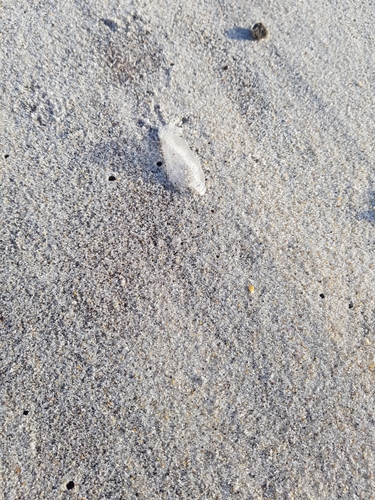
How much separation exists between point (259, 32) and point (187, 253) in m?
1.19

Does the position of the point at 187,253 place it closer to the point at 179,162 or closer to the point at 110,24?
the point at 179,162

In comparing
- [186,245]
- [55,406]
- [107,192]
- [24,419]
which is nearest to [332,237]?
[186,245]

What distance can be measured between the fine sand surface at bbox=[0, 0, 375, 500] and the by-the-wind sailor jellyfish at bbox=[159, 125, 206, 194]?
41mm

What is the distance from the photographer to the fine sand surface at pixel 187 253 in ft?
4.79

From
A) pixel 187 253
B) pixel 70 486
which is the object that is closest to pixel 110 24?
pixel 187 253

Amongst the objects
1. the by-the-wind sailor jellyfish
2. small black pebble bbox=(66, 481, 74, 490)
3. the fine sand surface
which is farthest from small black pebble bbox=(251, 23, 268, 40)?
small black pebble bbox=(66, 481, 74, 490)

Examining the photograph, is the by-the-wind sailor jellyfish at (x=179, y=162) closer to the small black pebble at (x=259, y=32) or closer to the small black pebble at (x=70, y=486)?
the small black pebble at (x=259, y=32)

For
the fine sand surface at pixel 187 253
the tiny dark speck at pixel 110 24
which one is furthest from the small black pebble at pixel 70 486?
the tiny dark speck at pixel 110 24

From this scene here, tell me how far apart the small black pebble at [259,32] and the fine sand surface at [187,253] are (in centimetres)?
4

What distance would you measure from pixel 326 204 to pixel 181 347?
3.00 ft

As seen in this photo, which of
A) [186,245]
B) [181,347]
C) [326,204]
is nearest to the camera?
[181,347]

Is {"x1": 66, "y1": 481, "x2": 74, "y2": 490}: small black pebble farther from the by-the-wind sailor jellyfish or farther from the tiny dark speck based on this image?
the tiny dark speck

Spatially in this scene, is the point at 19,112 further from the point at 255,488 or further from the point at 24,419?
the point at 255,488

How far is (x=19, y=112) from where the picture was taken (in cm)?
173
